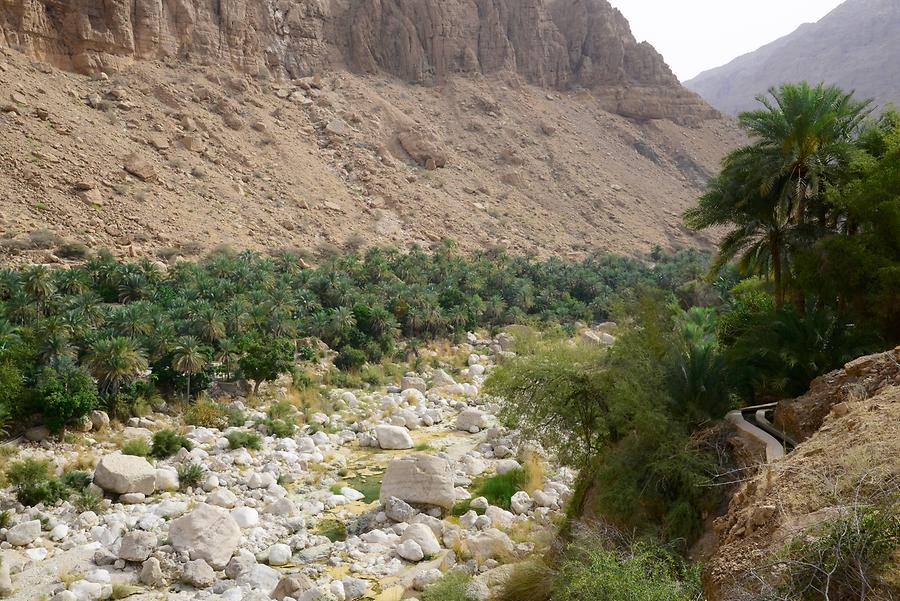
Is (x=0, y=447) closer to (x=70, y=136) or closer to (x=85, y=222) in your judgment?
(x=85, y=222)

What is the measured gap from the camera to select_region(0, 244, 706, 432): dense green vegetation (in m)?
21.2

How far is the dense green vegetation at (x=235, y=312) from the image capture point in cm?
2120

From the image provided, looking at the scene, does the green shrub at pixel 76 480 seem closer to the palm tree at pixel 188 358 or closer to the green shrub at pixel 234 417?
the green shrub at pixel 234 417

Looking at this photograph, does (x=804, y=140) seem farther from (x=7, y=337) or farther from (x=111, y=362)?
(x=7, y=337)

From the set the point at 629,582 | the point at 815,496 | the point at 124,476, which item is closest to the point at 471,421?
the point at 124,476

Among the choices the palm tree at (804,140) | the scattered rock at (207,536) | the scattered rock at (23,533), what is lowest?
the scattered rock at (207,536)

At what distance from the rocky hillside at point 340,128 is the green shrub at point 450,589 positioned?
2999 cm

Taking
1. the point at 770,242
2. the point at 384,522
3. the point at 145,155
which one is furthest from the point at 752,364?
the point at 145,155

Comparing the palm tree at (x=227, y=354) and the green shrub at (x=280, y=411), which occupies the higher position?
the palm tree at (x=227, y=354)

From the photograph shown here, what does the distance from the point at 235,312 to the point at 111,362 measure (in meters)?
7.29

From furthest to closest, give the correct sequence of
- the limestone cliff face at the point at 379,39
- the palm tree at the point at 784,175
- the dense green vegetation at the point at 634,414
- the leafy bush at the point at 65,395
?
the limestone cliff face at the point at 379,39 → the leafy bush at the point at 65,395 → the palm tree at the point at 784,175 → the dense green vegetation at the point at 634,414

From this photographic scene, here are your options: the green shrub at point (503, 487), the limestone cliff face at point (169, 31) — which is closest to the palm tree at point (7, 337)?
the green shrub at point (503, 487)

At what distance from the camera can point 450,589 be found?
11.5 meters

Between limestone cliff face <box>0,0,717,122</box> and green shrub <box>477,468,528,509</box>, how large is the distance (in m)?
45.8
